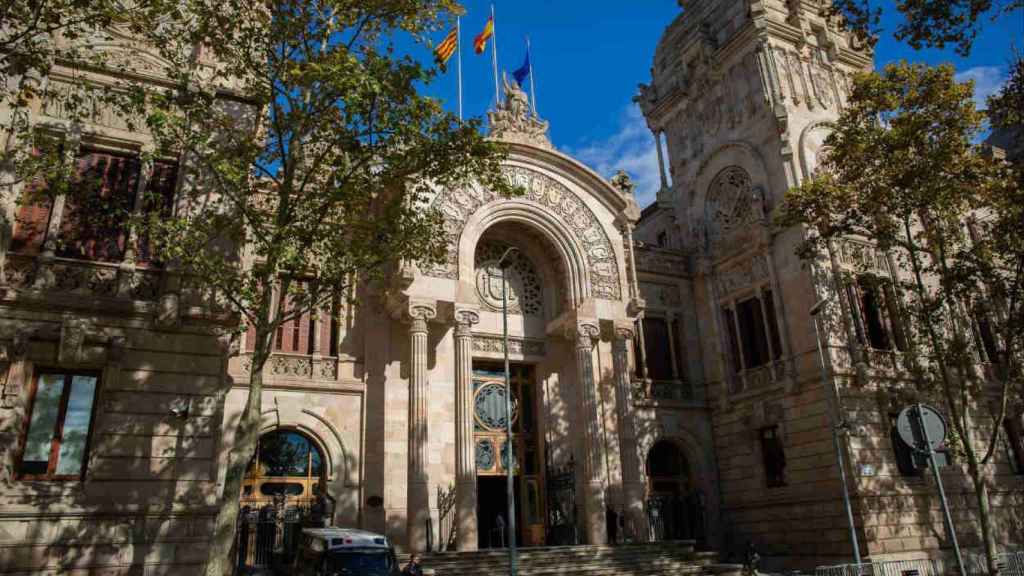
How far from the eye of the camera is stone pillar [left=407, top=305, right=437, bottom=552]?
18.7m

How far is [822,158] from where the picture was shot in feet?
84.2

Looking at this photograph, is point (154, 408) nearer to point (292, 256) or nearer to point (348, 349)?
point (292, 256)

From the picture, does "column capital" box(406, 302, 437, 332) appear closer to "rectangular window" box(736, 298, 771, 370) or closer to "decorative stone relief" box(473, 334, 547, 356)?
"decorative stone relief" box(473, 334, 547, 356)

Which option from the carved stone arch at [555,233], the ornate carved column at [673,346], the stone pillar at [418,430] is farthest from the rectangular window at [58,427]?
the ornate carved column at [673,346]

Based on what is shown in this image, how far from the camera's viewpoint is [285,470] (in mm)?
19031

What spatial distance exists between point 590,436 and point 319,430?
8.33 metres

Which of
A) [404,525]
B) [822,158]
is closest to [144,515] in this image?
[404,525]

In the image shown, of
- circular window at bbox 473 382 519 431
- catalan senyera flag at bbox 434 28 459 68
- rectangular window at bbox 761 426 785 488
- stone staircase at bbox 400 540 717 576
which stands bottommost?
stone staircase at bbox 400 540 717 576

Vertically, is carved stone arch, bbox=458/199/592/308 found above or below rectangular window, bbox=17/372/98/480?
above

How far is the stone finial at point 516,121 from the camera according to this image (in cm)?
2450

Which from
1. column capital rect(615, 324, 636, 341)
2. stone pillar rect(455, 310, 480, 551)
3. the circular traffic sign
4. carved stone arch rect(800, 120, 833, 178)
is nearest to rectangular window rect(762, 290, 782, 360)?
carved stone arch rect(800, 120, 833, 178)

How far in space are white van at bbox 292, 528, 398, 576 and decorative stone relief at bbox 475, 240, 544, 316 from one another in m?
11.4

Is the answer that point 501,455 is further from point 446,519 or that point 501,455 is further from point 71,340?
point 71,340

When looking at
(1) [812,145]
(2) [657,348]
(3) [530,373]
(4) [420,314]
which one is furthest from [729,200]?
(4) [420,314]
